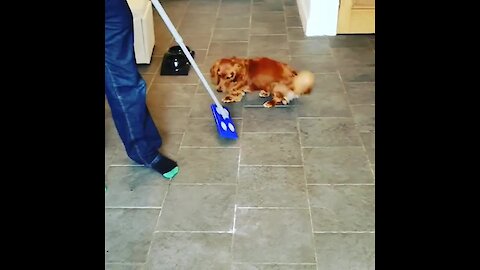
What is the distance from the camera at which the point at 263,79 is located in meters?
2.37

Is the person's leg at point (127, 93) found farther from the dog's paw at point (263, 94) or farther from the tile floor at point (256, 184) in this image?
the dog's paw at point (263, 94)

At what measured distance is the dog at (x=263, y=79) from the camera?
92.4 inches

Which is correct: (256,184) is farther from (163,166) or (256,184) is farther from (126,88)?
(126,88)

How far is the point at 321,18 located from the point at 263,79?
3.30ft

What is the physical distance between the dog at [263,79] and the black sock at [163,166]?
0.58m

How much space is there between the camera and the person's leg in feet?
5.25

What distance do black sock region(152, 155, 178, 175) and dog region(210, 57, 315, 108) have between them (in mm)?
584

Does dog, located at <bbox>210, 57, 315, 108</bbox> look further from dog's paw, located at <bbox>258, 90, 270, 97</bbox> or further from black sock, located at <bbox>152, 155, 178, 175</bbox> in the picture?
black sock, located at <bbox>152, 155, 178, 175</bbox>

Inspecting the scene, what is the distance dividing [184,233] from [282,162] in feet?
1.74

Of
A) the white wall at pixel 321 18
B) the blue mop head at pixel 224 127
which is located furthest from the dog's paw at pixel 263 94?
the white wall at pixel 321 18

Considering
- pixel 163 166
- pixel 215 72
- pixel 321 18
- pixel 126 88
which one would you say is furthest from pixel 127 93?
pixel 321 18
